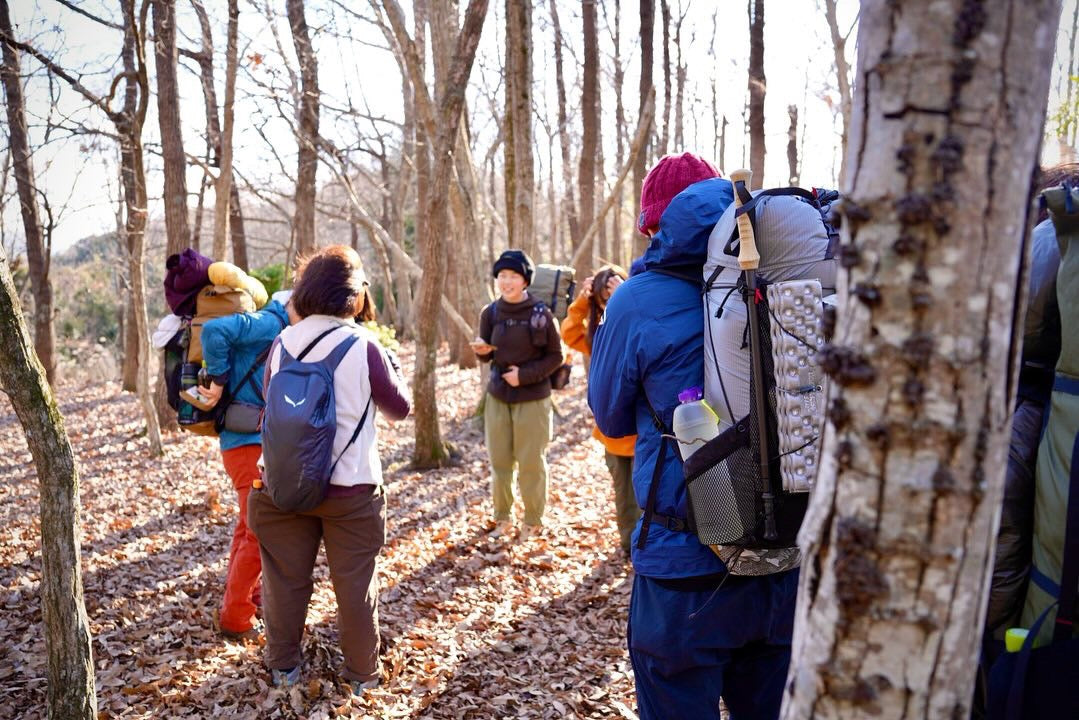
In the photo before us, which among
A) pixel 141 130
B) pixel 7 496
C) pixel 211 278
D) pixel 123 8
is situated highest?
pixel 123 8

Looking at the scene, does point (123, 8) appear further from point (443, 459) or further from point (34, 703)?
point (34, 703)

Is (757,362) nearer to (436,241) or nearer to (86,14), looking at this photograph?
(436,241)

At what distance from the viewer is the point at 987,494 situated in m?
1.03

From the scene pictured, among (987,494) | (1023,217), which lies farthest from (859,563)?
(1023,217)

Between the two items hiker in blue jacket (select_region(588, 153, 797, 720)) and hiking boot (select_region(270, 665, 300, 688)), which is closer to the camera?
hiker in blue jacket (select_region(588, 153, 797, 720))

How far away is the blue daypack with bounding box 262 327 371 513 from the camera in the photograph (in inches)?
128

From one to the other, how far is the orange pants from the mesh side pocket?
301 centimetres

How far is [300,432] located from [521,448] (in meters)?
2.81

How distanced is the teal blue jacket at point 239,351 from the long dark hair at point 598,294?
207 cm

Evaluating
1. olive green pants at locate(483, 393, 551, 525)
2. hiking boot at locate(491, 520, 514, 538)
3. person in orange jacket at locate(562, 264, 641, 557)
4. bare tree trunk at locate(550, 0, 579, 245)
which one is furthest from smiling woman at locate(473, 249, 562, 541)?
bare tree trunk at locate(550, 0, 579, 245)

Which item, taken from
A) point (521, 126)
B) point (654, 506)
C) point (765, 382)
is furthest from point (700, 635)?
point (521, 126)

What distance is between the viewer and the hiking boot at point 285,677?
3.70 meters

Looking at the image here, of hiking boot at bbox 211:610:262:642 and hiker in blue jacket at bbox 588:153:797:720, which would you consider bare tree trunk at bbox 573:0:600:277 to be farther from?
hiker in blue jacket at bbox 588:153:797:720

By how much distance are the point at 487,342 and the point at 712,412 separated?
13.2 ft
